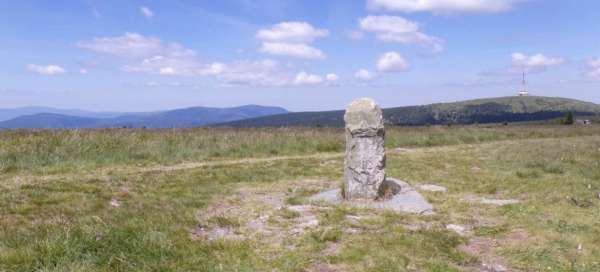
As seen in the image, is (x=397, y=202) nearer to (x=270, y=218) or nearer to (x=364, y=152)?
(x=364, y=152)

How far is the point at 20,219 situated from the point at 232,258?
11.9 ft

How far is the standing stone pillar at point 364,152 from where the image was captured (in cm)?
1101

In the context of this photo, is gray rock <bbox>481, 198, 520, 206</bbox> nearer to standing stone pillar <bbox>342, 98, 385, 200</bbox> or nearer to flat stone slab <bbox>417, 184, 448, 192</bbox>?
flat stone slab <bbox>417, 184, 448, 192</bbox>

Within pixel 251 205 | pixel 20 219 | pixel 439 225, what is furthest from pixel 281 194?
pixel 20 219

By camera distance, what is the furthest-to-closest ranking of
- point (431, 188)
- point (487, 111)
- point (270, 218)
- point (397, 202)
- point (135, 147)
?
point (487, 111) → point (135, 147) → point (431, 188) → point (397, 202) → point (270, 218)

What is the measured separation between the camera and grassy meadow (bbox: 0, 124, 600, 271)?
6434mm

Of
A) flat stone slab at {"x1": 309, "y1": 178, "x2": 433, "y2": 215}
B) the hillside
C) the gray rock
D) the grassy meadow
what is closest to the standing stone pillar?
flat stone slab at {"x1": 309, "y1": 178, "x2": 433, "y2": 215}

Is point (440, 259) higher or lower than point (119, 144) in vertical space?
Result: lower

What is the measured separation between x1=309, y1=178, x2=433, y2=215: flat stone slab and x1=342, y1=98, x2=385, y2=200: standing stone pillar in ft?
1.03

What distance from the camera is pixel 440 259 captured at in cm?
675

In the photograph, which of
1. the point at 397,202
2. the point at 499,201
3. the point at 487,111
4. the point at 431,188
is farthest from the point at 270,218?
the point at 487,111

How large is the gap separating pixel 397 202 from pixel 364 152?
147 cm

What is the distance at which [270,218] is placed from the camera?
9.04 m

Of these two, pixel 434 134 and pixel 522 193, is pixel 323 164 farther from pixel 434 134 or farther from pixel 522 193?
pixel 434 134
